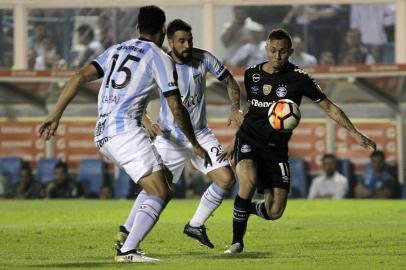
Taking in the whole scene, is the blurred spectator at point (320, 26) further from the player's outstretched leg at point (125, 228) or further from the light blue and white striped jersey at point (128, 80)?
the light blue and white striped jersey at point (128, 80)

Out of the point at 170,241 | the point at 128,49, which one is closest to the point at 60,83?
the point at 170,241

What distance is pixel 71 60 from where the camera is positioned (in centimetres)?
3095

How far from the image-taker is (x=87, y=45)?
30688mm

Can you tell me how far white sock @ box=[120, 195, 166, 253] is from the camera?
12547mm

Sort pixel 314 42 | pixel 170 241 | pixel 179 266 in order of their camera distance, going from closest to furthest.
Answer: pixel 179 266 < pixel 170 241 < pixel 314 42

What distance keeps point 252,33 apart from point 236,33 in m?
0.35

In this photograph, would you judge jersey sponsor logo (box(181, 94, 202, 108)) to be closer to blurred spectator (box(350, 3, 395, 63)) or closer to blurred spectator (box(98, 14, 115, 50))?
blurred spectator (box(350, 3, 395, 63))

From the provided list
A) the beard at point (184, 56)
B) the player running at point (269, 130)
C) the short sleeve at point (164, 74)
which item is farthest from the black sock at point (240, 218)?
the short sleeve at point (164, 74)

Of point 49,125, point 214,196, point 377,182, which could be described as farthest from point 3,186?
point 49,125

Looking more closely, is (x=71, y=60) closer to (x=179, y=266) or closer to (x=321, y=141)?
(x=321, y=141)

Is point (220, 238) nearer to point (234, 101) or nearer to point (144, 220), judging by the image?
point (234, 101)

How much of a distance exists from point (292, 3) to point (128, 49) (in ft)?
56.9

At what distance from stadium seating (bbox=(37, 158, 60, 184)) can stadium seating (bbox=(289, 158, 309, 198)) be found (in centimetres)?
481

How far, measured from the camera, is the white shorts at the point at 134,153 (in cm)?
1255
